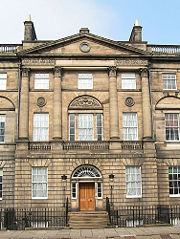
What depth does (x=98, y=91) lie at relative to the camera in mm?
25031

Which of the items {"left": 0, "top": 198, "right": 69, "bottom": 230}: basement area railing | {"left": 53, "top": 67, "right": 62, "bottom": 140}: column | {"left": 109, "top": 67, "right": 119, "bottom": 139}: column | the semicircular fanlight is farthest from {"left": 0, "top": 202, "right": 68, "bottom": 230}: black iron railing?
{"left": 109, "top": 67, "right": 119, "bottom": 139}: column

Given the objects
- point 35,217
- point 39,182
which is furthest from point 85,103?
point 35,217

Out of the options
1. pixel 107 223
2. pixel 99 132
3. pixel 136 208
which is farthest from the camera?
pixel 99 132

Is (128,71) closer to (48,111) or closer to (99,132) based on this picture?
(99,132)

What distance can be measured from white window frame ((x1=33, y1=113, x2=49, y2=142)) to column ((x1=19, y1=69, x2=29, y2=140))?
68 centimetres

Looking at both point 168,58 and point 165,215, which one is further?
point 168,58

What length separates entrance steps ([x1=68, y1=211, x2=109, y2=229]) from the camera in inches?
800

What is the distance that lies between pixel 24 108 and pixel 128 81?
8888 mm

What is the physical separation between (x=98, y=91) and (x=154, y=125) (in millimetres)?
5367

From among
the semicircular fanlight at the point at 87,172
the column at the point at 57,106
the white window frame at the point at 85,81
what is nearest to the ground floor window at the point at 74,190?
the semicircular fanlight at the point at 87,172

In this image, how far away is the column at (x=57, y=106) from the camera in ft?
77.7

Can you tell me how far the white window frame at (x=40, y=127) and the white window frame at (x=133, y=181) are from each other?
23.0 feet

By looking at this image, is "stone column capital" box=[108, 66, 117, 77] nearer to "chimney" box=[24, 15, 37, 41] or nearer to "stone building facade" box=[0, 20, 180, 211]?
"stone building facade" box=[0, 20, 180, 211]

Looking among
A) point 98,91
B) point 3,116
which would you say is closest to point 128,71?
point 98,91
